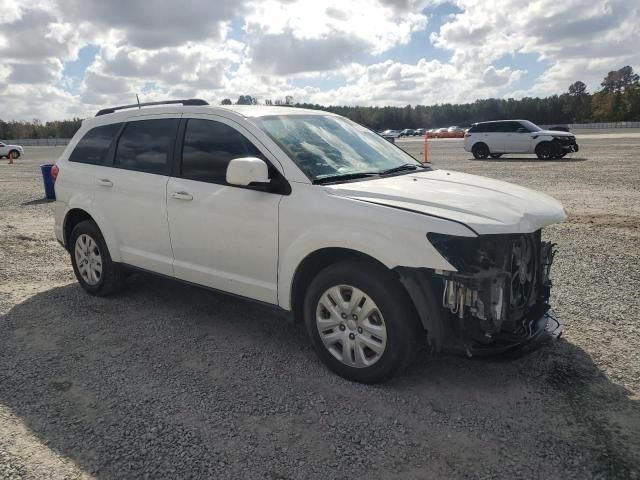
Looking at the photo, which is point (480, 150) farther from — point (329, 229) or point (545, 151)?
point (329, 229)

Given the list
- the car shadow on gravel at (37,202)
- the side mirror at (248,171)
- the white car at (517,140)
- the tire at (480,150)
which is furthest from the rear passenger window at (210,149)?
the tire at (480,150)

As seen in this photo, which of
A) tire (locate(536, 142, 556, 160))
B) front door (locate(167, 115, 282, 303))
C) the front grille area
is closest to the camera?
the front grille area

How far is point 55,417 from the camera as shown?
10.7ft

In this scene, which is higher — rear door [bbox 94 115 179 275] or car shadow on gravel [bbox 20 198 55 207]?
rear door [bbox 94 115 179 275]

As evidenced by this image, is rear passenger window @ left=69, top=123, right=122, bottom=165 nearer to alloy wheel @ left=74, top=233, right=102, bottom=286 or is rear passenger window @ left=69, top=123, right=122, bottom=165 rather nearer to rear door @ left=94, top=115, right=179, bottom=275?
Answer: rear door @ left=94, top=115, right=179, bottom=275

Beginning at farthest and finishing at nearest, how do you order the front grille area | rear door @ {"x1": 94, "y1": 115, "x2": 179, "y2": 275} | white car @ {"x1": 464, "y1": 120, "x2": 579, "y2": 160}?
white car @ {"x1": 464, "y1": 120, "x2": 579, "y2": 160} → rear door @ {"x1": 94, "y1": 115, "x2": 179, "y2": 275} → the front grille area

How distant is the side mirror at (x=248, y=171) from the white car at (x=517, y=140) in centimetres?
2056

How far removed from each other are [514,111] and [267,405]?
5006 inches

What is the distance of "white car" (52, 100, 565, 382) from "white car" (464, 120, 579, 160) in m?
19.0

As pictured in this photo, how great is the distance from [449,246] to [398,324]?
0.57m

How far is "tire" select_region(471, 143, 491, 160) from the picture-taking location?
78.3 feet

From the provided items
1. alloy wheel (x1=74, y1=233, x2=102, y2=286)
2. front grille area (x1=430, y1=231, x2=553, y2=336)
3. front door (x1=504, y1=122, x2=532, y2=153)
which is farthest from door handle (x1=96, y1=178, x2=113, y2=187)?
front door (x1=504, y1=122, x2=532, y2=153)

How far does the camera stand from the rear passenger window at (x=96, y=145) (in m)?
5.29

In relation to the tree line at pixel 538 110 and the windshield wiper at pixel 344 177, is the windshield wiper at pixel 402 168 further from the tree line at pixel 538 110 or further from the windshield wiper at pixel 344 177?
the tree line at pixel 538 110
